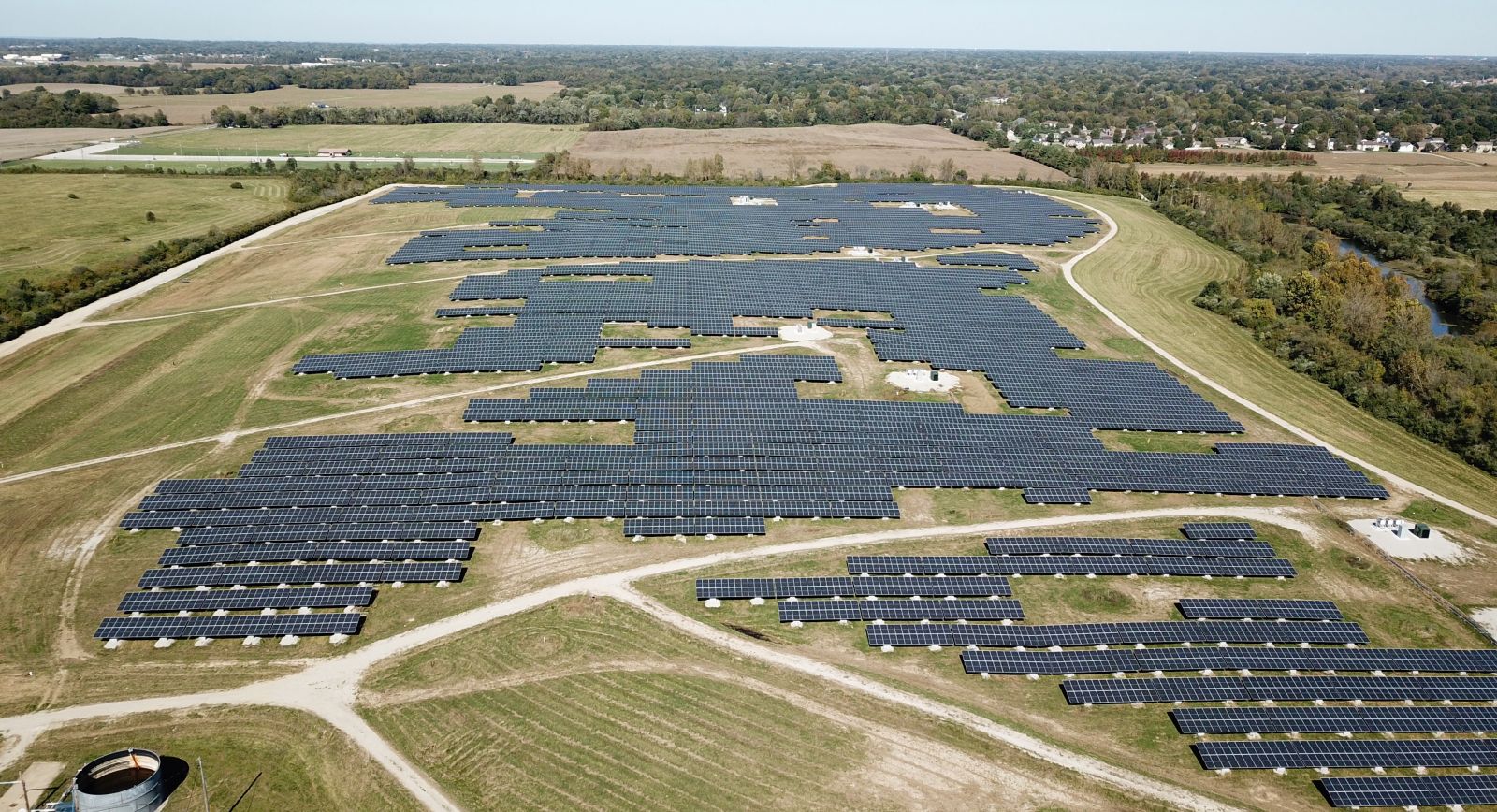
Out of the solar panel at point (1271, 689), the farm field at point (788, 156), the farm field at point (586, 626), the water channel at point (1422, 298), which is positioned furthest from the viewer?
the farm field at point (788, 156)

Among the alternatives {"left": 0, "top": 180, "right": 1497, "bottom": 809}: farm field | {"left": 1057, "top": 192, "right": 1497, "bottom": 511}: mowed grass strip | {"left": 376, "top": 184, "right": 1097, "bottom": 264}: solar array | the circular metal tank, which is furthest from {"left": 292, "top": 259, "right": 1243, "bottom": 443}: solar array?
the circular metal tank

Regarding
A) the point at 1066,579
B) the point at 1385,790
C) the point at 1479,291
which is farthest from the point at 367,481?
the point at 1479,291

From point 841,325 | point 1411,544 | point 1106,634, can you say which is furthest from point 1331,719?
point 841,325

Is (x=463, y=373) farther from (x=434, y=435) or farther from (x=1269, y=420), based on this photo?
(x=1269, y=420)

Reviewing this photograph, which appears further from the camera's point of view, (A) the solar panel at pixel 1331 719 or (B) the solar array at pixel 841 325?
(B) the solar array at pixel 841 325

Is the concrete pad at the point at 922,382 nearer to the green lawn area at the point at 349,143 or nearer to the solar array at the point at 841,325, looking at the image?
the solar array at the point at 841,325

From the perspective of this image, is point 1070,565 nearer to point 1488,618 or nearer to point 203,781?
point 1488,618

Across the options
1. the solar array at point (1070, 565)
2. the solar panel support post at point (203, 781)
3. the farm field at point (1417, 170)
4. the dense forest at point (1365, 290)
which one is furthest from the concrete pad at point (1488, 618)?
the farm field at point (1417, 170)
